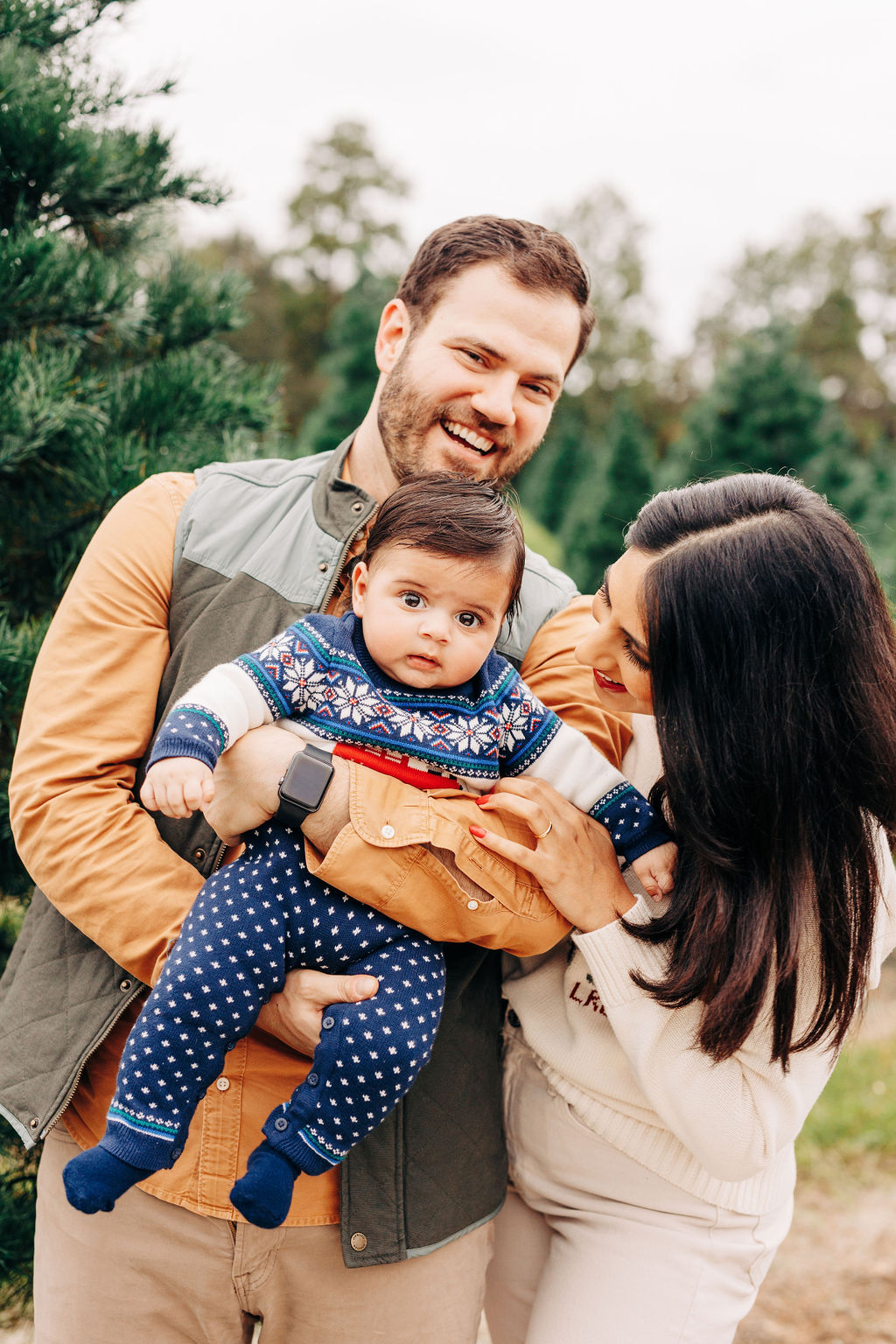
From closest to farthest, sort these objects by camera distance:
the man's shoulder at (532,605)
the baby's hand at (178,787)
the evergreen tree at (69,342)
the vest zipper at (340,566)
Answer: the baby's hand at (178,787) → the vest zipper at (340,566) → the man's shoulder at (532,605) → the evergreen tree at (69,342)

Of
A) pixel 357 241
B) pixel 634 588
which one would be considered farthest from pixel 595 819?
pixel 357 241

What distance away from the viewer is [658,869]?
6.12 ft

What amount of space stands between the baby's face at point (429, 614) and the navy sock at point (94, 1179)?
929 millimetres

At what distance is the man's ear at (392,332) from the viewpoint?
7.73 feet

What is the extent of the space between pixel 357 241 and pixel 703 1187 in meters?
29.2

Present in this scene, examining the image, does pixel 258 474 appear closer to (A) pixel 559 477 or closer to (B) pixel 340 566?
(B) pixel 340 566

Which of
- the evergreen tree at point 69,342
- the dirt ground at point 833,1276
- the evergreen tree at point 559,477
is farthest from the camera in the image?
the evergreen tree at point 559,477

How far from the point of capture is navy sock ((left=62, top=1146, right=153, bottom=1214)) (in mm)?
1550

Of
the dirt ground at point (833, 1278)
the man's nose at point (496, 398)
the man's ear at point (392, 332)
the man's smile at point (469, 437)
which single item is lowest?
the dirt ground at point (833, 1278)

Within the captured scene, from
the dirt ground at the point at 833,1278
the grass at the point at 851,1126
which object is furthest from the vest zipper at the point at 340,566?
the grass at the point at 851,1126

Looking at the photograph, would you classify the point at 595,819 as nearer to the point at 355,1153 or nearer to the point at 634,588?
the point at 634,588

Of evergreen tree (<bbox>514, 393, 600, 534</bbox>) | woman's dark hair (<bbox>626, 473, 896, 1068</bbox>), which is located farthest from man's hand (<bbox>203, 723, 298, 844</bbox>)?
evergreen tree (<bbox>514, 393, 600, 534</bbox>)

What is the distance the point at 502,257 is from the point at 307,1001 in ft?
5.25

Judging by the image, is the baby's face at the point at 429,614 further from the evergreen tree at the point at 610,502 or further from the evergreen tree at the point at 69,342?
the evergreen tree at the point at 610,502
